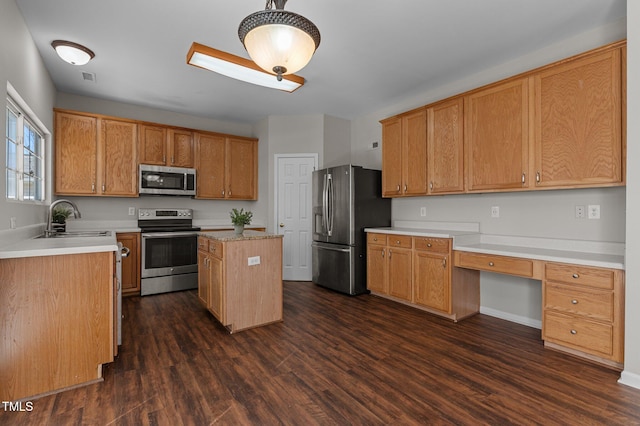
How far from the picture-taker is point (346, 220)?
428 centimetres

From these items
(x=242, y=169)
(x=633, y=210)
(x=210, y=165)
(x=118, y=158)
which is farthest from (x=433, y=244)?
(x=118, y=158)

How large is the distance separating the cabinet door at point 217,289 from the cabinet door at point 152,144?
2.27m

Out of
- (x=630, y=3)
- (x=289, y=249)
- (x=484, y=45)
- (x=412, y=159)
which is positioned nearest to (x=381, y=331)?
(x=412, y=159)

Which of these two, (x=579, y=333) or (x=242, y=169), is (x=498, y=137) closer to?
(x=579, y=333)

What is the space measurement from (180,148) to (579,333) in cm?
Result: 512

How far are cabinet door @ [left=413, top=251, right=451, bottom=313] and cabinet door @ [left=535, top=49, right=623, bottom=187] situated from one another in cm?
118

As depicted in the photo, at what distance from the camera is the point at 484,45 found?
9.84 feet

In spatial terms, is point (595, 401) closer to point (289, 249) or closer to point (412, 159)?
point (412, 159)

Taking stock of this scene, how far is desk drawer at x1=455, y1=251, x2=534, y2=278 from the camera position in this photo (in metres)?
2.69

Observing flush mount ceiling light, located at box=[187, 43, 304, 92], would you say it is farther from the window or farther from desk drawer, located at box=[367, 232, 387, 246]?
desk drawer, located at box=[367, 232, 387, 246]

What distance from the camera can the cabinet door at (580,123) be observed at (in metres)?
2.37

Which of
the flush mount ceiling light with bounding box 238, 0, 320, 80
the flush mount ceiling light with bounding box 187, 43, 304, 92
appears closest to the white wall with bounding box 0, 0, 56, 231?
the flush mount ceiling light with bounding box 187, 43, 304, 92

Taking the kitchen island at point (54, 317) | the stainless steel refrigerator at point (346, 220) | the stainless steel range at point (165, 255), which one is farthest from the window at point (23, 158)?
the stainless steel refrigerator at point (346, 220)

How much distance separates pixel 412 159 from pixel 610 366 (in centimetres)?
259
